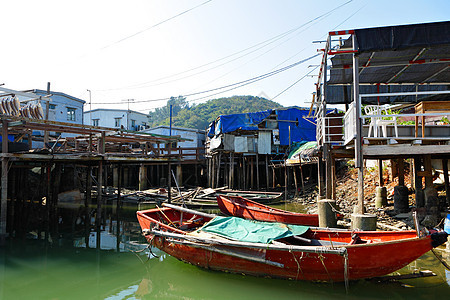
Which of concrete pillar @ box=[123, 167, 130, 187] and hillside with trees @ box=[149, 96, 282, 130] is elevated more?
hillside with trees @ box=[149, 96, 282, 130]

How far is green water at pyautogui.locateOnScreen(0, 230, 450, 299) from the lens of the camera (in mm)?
6875

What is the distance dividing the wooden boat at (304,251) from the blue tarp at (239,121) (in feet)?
54.3

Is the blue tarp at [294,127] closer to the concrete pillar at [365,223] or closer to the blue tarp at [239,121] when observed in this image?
the blue tarp at [239,121]

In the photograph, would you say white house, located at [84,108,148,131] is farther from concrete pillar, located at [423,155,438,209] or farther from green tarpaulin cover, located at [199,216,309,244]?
concrete pillar, located at [423,155,438,209]

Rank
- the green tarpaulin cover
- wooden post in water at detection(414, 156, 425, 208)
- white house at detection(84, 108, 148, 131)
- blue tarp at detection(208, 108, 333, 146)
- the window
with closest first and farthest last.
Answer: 1. the green tarpaulin cover
2. wooden post in water at detection(414, 156, 425, 208)
3. blue tarp at detection(208, 108, 333, 146)
4. the window
5. white house at detection(84, 108, 148, 131)

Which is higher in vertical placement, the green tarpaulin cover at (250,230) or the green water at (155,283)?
the green tarpaulin cover at (250,230)

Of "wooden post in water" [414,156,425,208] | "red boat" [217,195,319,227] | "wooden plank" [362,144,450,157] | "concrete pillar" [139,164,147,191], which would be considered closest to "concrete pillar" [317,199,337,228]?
"red boat" [217,195,319,227]

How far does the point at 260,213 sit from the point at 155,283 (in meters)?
5.70

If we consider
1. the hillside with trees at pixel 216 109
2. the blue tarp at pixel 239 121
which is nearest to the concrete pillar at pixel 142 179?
the blue tarp at pixel 239 121

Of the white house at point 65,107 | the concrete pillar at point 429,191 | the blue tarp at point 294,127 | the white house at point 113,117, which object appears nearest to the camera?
the concrete pillar at point 429,191

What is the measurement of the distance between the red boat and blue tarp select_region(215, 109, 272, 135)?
11.2 metres

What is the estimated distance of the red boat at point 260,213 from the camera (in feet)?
37.0

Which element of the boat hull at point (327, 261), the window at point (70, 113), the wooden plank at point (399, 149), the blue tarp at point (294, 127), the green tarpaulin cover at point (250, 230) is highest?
the window at point (70, 113)

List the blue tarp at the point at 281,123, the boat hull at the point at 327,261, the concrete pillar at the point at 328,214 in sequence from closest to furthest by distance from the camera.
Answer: the boat hull at the point at 327,261 → the concrete pillar at the point at 328,214 → the blue tarp at the point at 281,123
